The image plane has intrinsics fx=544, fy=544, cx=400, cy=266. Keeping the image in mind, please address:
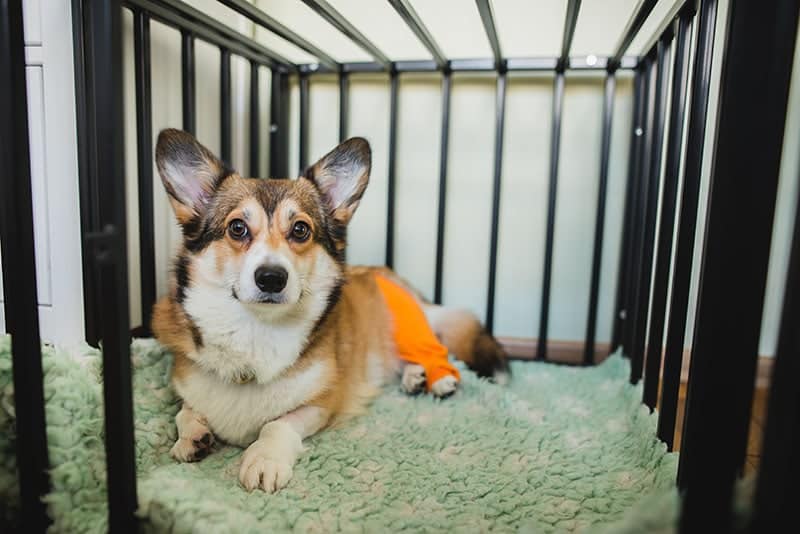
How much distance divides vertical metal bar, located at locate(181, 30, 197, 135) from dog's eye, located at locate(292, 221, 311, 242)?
0.50 metres

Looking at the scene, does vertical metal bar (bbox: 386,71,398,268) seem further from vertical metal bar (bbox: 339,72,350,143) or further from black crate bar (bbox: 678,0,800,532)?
black crate bar (bbox: 678,0,800,532)

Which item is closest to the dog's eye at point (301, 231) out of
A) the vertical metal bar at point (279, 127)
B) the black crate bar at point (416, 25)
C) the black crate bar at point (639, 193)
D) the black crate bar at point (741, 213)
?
the black crate bar at point (416, 25)

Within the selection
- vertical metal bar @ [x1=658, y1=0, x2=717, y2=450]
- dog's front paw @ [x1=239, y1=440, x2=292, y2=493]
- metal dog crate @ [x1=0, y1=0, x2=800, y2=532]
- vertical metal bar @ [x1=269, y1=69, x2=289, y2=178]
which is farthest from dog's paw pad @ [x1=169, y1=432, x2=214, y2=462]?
vertical metal bar @ [x1=269, y1=69, x2=289, y2=178]

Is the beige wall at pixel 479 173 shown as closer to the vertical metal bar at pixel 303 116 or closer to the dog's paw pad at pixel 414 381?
the vertical metal bar at pixel 303 116

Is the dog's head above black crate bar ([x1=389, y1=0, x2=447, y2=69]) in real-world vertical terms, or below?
below

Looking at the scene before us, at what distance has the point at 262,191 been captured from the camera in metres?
1.26

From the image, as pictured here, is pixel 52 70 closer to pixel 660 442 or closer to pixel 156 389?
pixel 156 389

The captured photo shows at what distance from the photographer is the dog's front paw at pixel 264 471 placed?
102 cm

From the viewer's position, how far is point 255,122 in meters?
1.86

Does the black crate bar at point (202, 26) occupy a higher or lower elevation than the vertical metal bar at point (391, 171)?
higher

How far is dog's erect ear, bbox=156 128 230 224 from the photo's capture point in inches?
46.9

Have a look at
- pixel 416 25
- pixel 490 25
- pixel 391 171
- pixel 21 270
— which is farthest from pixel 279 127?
pixel 21 270

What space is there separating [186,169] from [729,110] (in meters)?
1.08

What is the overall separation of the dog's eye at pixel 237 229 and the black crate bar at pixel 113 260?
474mm
